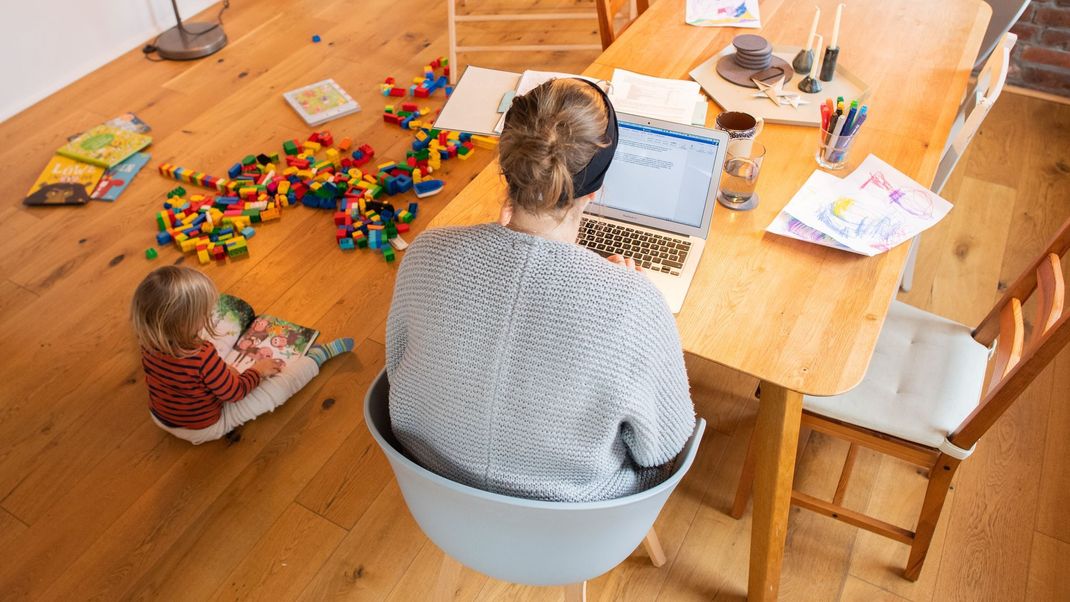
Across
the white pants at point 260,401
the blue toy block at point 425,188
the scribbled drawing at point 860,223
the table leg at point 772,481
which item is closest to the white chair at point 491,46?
the blue toy block at point 425,188

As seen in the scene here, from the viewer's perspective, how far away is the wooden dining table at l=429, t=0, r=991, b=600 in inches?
57.2

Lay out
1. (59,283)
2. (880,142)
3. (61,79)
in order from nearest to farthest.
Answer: (880,142)
(59,283)
(61,79)

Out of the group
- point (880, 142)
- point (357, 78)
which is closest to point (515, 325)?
point (880, 142)

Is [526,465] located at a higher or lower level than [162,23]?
higher

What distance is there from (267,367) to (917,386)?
1683 millimetres

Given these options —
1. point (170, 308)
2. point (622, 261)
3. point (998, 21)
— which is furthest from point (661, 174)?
point (998, 21)

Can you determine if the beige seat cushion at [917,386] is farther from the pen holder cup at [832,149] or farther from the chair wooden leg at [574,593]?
the chair wooden leg at [574,593]

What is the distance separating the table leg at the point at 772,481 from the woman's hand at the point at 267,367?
136 centimetres

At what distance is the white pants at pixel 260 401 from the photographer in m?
2.17

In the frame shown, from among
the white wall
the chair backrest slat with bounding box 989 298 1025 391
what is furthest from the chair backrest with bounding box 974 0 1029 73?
the white wall

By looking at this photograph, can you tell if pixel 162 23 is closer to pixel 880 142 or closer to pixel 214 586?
pixel 214 586

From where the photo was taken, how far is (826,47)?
2.16 m

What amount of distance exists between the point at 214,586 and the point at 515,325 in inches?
49.0

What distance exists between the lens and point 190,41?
3.72 meters
